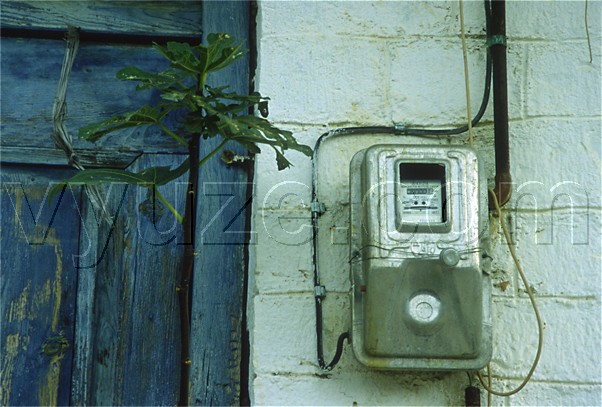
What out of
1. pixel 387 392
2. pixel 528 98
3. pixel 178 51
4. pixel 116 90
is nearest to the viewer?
pixel 178 51

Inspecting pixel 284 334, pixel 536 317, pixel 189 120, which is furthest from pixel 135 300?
pixel 536 317

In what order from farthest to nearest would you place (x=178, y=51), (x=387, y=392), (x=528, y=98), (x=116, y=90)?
1. (x=116, y=90)
2. (x=528, y=98)
3. (x=387, y=392)
4. (x=178, y=51)

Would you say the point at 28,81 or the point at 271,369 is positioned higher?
the point at 28,81

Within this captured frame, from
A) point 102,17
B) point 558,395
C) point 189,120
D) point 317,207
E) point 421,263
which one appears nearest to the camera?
point 189,120

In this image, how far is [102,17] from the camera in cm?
229

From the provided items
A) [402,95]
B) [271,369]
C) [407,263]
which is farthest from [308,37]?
[271,369]

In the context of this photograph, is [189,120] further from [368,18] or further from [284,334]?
[368,18]

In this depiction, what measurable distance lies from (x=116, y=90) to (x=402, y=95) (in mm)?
777

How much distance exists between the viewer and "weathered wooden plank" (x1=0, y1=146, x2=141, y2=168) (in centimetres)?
220

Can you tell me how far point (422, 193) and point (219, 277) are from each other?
615 millimetres

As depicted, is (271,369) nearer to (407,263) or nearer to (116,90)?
(407,263)

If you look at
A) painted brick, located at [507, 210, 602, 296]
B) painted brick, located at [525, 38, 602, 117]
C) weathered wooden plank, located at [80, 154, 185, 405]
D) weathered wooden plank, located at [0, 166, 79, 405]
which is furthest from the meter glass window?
weathered wooden plank, located at [0, 166, 79, 405]

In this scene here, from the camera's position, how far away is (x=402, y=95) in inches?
84.4

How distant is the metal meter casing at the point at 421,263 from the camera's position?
1.85m
